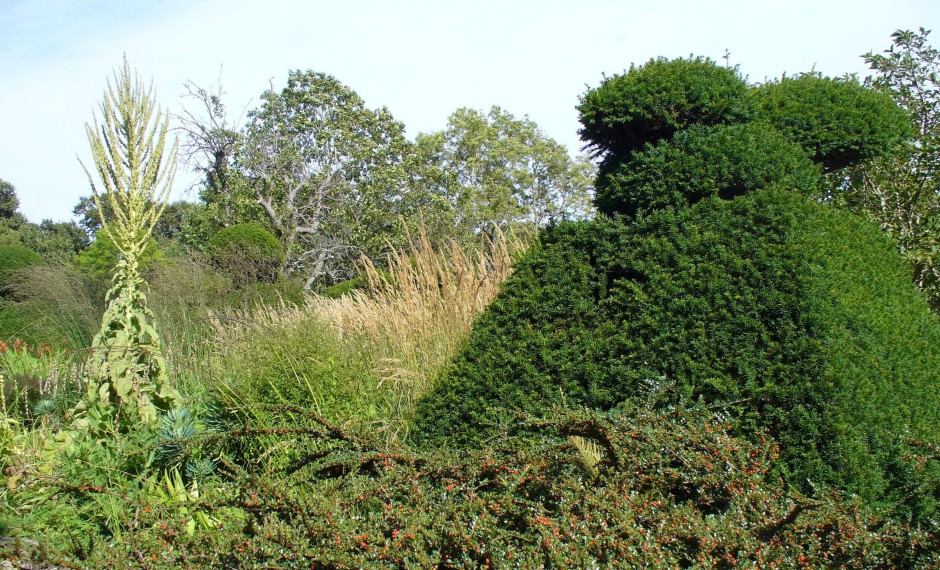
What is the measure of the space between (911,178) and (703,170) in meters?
4.14

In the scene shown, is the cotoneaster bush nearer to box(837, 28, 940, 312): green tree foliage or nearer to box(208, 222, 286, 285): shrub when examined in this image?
box(837, 28, 940, 312): green tree foliage

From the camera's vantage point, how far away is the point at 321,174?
72.5ft

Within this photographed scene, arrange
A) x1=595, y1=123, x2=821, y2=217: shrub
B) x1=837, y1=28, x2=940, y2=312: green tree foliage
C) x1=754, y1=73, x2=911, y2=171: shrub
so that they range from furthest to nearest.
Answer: x1=837, y1=28, x2=940, y2=312: green tree foliage, x1=754, y1=73, x2=911, y2=171: shrub, x1=595, y1=123, x2=821, y2=217: shrub

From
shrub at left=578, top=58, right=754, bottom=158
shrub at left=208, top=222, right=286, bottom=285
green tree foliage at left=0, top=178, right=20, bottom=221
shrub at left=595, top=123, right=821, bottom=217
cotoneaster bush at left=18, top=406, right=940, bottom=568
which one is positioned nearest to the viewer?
cotoneaster bush at left=18, top=406, right=940, bottom=568

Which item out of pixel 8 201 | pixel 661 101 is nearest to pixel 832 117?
pixel 661 101

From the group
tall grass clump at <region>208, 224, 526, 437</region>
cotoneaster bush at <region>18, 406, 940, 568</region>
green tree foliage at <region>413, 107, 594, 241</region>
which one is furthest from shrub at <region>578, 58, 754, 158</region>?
green tree foliage at <region>413, 107, 594, 241</region>

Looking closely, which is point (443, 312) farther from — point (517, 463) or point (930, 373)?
point (930, 373)

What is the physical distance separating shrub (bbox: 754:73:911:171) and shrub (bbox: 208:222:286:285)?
30.6ft

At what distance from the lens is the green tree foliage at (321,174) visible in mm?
21703

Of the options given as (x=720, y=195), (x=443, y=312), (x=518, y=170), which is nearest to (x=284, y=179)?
(x=518, y=170)

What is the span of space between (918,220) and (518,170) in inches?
1066

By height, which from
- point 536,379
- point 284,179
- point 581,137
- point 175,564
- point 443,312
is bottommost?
point 175,564

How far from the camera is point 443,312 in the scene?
17.0ft

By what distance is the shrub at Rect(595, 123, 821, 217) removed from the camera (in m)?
3.65
